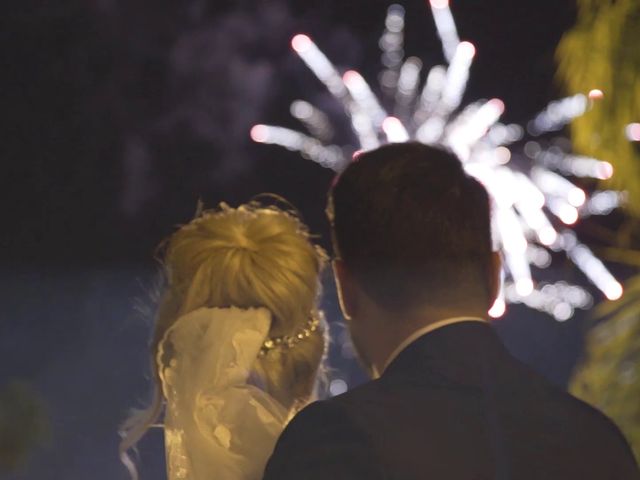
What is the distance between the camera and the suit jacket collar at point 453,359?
5.41 ft

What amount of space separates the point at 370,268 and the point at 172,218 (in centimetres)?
1639

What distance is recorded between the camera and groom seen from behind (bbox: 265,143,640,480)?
1582 millimetres

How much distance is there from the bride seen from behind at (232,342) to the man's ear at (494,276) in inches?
19.6

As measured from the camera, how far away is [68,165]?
17141 mm

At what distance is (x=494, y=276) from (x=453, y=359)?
131 millimetres

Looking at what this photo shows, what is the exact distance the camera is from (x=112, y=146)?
60.9 ft

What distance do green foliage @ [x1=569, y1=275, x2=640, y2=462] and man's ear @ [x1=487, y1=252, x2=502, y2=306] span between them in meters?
2.54

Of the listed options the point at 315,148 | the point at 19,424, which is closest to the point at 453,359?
the point at 315,148

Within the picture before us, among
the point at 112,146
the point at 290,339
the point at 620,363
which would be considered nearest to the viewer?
the point at 290,339

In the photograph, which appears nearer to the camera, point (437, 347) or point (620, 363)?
point (437, 347)

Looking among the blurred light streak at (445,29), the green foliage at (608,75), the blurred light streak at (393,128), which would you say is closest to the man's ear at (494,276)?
the green foliage at (608,75)

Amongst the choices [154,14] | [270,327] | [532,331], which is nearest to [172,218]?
[154,14]

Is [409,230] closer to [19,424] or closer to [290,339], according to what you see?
[290,339]

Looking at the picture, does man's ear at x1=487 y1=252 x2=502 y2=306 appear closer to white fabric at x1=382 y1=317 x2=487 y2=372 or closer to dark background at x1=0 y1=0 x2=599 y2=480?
white fabric at x1=382 y1=317 x2=487 y2=372
